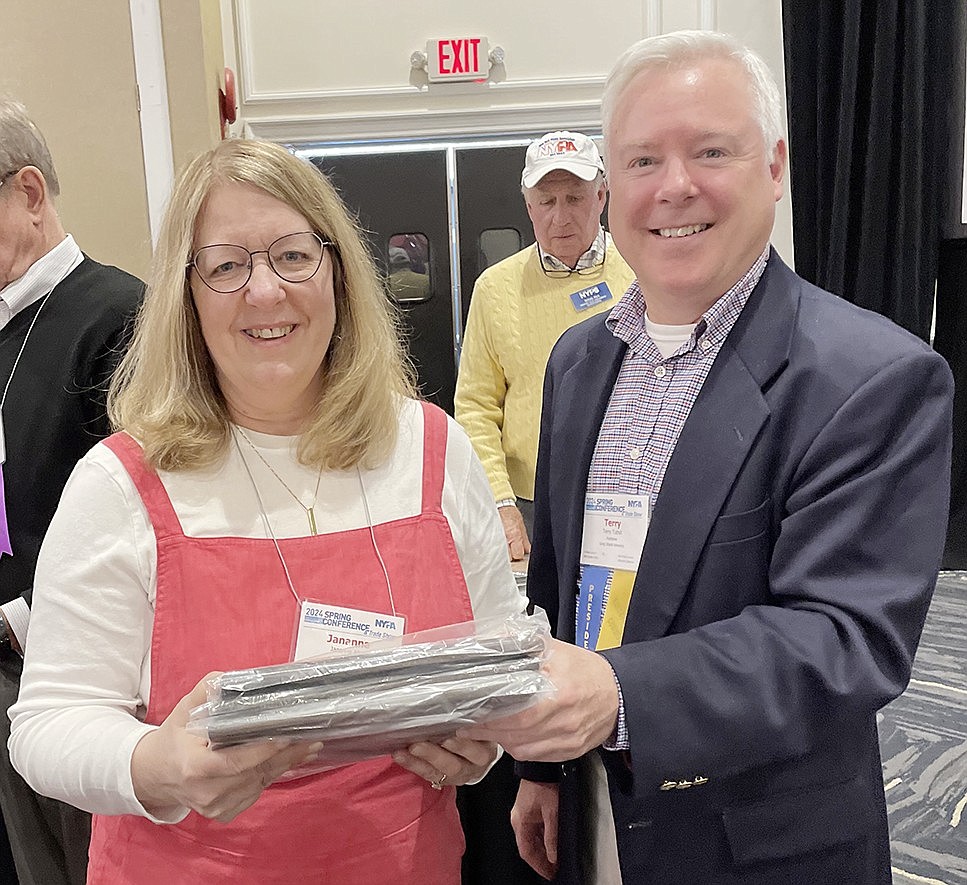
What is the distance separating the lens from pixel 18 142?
187 cm

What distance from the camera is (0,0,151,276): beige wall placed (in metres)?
3.01

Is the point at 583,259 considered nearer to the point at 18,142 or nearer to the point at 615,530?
the point at 18,142

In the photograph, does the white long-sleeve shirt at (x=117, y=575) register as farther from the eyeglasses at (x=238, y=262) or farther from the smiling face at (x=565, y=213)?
the smiling face at (x=565, y=213)

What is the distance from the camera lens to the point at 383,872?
3.99 ft

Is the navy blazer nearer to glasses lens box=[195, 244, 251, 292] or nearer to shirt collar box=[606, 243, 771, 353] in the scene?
shirt collar box=[606, 243, 771, 353]

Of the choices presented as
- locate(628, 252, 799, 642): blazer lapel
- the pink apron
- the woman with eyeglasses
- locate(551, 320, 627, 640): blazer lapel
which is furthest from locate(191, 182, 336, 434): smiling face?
locate(628, 252, 799, 642): blazer lapel

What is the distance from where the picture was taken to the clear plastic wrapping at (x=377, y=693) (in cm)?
89

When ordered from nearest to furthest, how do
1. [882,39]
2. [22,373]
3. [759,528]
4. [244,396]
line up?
[759,528] → [244,396] → [22,373] → [882,39]

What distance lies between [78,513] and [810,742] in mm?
913

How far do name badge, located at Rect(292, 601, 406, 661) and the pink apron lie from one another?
1 cm

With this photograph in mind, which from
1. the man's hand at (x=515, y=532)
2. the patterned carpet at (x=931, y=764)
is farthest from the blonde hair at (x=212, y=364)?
the patterned carpet at (x=931, y=764)

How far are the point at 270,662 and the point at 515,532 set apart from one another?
6.24 ft

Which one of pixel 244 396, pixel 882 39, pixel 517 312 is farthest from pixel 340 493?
pixel 882 39

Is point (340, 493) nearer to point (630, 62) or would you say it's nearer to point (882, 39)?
point (630, 62)
